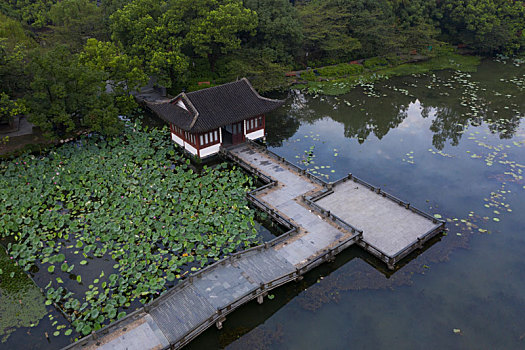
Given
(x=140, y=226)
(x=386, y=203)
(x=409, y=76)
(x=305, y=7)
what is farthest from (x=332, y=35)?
(x=140, y=226)

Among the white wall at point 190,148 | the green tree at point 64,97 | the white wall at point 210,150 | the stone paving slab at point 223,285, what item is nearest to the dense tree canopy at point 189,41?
the green tree at point 64,97

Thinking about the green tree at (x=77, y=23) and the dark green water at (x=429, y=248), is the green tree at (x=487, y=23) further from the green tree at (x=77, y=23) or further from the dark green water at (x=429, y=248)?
the green tree at (x=77, y=23)

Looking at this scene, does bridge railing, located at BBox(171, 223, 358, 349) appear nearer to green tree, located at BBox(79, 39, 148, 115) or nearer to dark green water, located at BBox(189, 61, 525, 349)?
dark green water, located at BBox(189, 61, 525, 349)

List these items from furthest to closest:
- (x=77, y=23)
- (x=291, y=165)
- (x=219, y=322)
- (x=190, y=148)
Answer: (x=77, y=23)
(x=190, y=148)
(x=291, y=165)
(x=219, y=322)

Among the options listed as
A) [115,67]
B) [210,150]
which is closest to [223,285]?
[210,150]

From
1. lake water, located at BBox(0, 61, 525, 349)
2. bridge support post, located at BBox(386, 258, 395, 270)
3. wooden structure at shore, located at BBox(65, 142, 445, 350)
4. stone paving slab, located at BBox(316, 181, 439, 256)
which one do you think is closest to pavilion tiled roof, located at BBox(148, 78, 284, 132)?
wooden structure at shore, located at BBox(65, 142, 445, 350)

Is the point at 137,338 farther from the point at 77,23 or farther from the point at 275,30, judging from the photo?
the point at 77,23
